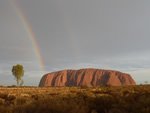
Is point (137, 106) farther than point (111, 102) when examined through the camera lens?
No

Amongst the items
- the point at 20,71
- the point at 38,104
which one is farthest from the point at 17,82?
the point at 38,104

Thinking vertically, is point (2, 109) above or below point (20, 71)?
below

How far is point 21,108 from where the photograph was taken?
16781 millimetres

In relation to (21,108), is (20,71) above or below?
above

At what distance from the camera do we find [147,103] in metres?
15.8

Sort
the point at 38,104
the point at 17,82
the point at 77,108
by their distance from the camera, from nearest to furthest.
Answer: the point at 77,108 → the point at 38,104 → the point at 17,82

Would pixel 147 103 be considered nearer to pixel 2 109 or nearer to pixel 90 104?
pixel 90 104

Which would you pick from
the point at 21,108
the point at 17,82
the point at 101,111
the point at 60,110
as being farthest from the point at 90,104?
the point at 17,82

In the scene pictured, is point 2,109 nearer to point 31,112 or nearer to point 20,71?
point 31,112

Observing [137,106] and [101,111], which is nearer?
[137,106]

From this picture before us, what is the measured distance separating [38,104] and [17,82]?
4354 inches

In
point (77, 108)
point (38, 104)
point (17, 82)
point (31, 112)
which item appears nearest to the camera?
point (77, 108)

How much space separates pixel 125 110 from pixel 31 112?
498 cm

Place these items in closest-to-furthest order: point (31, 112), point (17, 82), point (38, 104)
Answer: point (31, 112)
point (38, 104)
point (17, 82)
